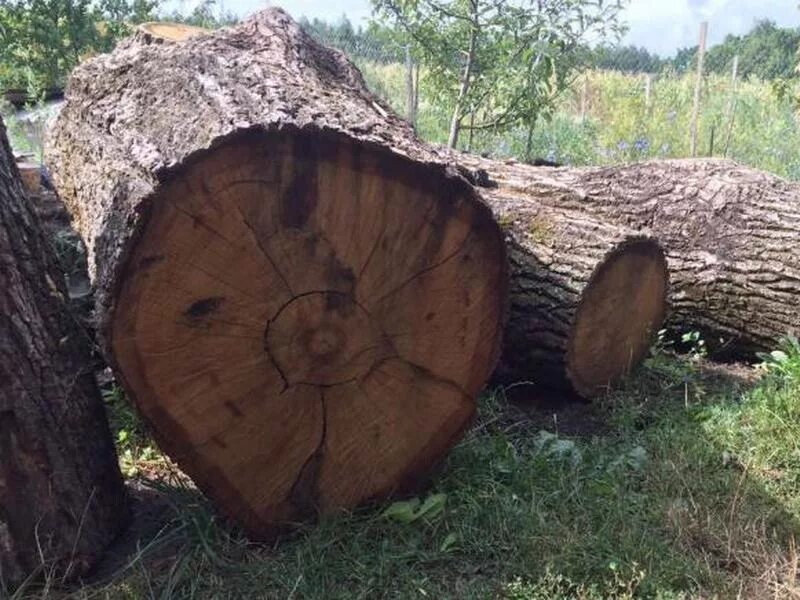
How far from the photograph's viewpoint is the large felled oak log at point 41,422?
7.37 feet

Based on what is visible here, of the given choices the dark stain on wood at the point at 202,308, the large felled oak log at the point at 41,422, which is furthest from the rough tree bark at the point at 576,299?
the large felled oak log at the point at 41,422

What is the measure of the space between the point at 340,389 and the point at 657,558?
983 mm

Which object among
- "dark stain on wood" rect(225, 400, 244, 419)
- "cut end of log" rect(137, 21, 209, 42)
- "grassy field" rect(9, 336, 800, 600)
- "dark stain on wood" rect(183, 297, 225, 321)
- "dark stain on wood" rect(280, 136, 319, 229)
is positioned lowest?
"grassy field" rect(9, 336, 800, 600)

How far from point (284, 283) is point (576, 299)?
1502mm

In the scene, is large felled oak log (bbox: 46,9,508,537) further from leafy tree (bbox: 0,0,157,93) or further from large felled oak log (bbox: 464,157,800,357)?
leafy tree (bbox: 0,0,157,93)

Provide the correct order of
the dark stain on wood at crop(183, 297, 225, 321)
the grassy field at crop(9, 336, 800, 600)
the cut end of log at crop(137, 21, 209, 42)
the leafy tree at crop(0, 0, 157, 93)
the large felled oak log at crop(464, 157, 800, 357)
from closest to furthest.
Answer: the dark stain on wood at crop(183, 297, 225, 321)
the grassy field at crop(9, 336, 800, 600)
the cut end of log at crop(137, 21, 209, 42)
the large felled oak log at crop(464, 157, 800, 357)
the leafy tree at crop(0, 0, 157, 93)

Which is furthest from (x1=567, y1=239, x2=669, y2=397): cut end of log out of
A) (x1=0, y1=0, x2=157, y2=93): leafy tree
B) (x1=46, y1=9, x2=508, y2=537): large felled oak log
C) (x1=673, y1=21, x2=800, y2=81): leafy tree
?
(x1=673, y1=21, x2=800, y2=81): leafy tree

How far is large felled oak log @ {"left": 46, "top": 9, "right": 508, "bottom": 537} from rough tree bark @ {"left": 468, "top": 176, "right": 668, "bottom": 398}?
0.87 meters

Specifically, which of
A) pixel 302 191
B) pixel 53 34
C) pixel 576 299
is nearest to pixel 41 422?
pixel 302 191

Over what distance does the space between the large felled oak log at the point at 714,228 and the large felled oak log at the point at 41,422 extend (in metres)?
2.59

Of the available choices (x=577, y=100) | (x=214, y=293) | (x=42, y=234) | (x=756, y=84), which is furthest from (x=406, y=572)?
(x=756, y=84)

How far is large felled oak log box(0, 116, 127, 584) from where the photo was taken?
7.37 ft

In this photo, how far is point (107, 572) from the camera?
2.42m

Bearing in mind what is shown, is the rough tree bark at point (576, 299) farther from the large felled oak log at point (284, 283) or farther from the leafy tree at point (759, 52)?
the leafy tree at point (759, 52)
